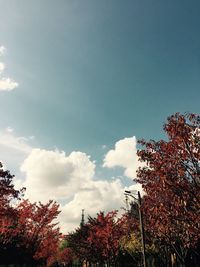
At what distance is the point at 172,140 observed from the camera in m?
16.7

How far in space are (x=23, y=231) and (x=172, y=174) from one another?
33.7 metres

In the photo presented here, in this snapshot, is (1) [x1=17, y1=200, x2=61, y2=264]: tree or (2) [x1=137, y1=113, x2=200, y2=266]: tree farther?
(1) [x1=17, y1=200, x2=61, y2=264]: tree

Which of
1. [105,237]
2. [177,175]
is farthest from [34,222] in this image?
[177,175]

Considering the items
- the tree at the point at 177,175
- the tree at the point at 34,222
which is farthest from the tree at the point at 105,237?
the tree at the point at 177,175

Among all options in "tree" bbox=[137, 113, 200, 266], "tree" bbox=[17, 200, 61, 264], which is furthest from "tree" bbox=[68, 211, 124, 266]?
"tree" bbox=[137, 113, 200, 266]

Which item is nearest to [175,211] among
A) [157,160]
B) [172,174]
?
[172,174]

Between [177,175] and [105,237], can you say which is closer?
[177,175]

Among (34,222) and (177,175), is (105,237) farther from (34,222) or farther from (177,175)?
(177,175)

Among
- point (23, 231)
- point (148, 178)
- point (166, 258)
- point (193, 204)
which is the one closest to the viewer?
point (193, 204)

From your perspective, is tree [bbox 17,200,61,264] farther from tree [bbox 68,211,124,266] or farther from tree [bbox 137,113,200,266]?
tree [bbox 137,113,200,266]

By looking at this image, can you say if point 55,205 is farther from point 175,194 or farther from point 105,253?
point 175,194

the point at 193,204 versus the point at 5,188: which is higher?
the point at 5,188

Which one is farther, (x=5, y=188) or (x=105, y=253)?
(x=105, y=253)

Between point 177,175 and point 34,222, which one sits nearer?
point 177,175
